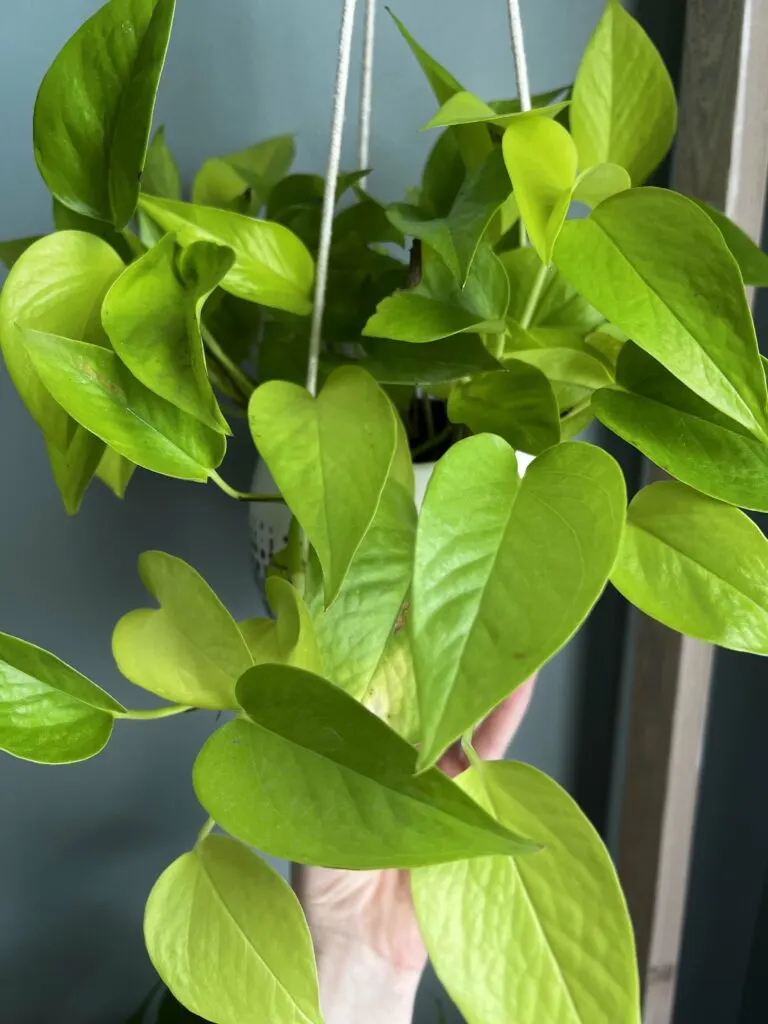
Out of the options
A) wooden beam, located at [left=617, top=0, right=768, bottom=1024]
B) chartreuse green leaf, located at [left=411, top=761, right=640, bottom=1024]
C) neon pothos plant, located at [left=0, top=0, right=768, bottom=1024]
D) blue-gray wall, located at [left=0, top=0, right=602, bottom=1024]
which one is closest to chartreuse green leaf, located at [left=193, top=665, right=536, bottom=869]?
neon pothos plant, located at [left=0, top=0, right=768, bottom=1024]

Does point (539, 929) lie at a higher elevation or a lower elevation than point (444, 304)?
lower

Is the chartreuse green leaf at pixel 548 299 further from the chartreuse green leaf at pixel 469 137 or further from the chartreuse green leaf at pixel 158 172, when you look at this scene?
the chartreuse green leaf at pixel 158 172

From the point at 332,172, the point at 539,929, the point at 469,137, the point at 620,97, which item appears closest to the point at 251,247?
the point at 332,172

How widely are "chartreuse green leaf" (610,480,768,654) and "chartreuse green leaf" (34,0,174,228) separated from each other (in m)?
0.32

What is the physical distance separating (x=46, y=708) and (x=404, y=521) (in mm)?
197

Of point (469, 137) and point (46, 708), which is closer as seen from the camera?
point (46, 708)

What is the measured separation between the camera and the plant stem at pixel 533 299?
1.62 feet

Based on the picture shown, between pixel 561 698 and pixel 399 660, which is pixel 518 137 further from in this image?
pixel 561 698

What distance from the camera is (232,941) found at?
0.40 metres

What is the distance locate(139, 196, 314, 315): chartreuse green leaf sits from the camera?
433 millimetres

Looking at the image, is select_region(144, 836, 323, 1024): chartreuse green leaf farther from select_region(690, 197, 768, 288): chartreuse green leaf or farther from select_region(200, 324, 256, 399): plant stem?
select_region(690, 197, 768, 288): chartreuse green leaf

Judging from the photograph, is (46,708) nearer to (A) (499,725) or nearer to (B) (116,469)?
(B) (116,469)

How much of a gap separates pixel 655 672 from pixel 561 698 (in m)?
0.14

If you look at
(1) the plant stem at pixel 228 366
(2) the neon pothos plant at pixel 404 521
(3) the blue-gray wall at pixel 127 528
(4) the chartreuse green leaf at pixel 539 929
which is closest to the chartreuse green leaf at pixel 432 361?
(2) the neon pothos plant at pixel 404 521
